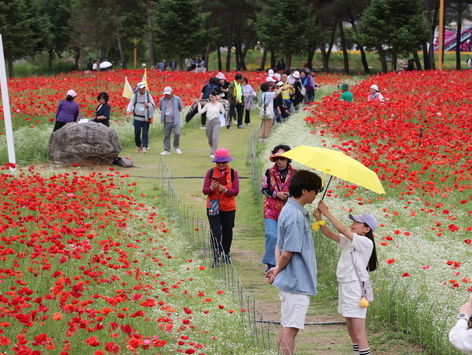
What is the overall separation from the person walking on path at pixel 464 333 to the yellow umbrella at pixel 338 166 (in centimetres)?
217

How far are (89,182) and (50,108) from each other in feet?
28.6

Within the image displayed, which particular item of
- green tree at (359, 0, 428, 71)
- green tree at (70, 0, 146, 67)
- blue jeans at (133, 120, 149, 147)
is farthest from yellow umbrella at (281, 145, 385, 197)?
green tree at (70, 0, 146, 67)

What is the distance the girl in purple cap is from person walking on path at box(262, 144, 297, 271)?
220 centimetres

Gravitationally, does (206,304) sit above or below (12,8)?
below

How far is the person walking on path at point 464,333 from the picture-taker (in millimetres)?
4605

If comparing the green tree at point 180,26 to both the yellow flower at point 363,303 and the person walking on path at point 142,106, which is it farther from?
the yellow flower at point 363,303

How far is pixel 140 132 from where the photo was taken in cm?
2030

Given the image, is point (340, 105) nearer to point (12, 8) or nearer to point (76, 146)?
point (76, 146)

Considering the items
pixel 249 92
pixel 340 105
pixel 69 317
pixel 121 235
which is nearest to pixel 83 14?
pixel 249 92

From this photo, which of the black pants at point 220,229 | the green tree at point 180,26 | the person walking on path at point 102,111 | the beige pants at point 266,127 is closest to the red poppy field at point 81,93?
the person walking on path at point 102,111

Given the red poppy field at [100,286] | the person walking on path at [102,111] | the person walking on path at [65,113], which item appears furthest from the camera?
the person walking on path at [102,111]

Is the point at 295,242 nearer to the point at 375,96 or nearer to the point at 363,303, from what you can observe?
the point at 363,303

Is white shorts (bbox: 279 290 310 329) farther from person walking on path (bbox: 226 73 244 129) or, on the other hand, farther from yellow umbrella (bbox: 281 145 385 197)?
person walking on path (bbox: 226 73 244 129)

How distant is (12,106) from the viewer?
22.2 meters
